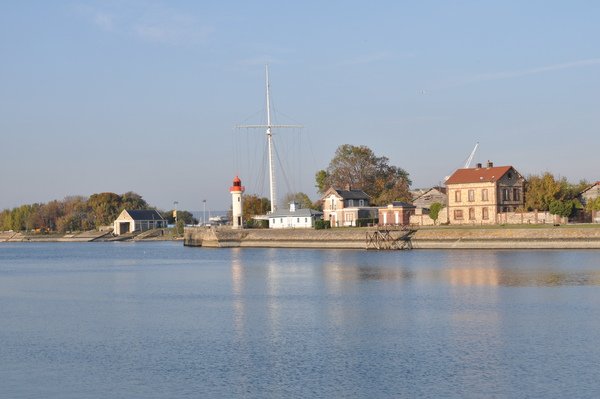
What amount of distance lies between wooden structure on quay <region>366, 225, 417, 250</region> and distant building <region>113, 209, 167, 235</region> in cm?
8338

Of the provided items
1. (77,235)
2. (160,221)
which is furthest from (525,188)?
(77,235)

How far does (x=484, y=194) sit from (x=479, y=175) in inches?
107

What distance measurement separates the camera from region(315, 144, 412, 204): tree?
416 ft

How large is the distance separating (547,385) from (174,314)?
20475 millimetres

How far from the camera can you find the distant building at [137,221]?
166m

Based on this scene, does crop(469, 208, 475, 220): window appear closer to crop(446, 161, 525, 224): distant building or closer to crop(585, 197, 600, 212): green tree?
crop(446, 161, 525, 224): distant building

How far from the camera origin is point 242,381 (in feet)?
85.2

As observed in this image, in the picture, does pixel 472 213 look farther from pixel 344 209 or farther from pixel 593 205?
pixel 344 209

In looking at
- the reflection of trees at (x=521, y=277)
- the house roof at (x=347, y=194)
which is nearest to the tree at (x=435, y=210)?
the house roof at (x=347, y=194)

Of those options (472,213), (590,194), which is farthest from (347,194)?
(590,194)

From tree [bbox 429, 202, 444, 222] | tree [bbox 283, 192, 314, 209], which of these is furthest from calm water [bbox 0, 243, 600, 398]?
tree [bbox 283, 192, 314, 209]

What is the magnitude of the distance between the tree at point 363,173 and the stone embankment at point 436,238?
77.2 feet

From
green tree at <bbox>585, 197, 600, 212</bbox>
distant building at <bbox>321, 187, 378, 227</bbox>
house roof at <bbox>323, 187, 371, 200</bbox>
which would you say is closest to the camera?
green tree at <bbox>585, 197, 600, 212</bbox>

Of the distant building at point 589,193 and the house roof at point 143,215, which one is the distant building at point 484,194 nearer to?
the distant building at point 589,193
